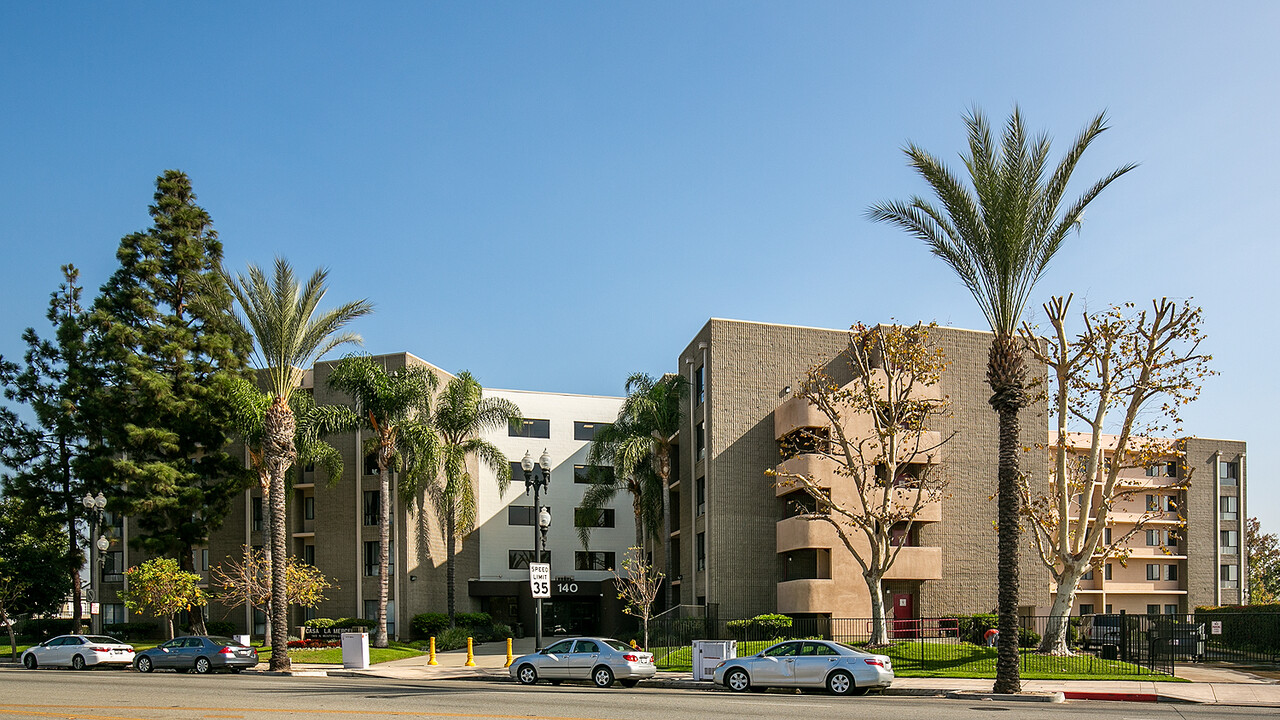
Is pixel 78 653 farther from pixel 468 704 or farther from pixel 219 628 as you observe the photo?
pixel 468 704

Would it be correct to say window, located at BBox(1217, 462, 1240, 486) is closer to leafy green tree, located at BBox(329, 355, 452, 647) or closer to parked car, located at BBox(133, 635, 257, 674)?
leafy green tree, located at BBox(329, 355, 452, 647)

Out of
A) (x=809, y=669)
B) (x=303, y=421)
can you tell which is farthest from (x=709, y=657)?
(x=303, y=421)

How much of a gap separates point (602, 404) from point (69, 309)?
28.7 metres

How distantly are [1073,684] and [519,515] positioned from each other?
3733cm

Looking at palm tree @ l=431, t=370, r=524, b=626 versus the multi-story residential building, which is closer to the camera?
palm tree @ l=431, t=370, r=524, b=626

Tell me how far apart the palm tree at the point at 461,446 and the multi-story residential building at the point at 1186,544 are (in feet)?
116

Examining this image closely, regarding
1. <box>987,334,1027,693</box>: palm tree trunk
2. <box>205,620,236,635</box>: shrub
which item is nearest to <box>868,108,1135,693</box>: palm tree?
<box>987,334,1027,693</box>: palm tree trunk

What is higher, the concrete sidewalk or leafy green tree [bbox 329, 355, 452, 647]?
leafy green tree [bbox 329, 355, 452, 647]

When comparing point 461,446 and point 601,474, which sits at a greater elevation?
point 461,446

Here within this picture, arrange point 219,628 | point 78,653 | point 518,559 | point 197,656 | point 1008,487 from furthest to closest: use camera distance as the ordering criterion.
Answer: point 518,559, point 219,628, point 78,653, point 197,656, point 1008,487

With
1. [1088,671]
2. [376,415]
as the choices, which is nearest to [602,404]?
[376,415]

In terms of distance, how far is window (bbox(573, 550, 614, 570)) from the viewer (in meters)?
59.8

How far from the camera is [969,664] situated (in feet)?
101

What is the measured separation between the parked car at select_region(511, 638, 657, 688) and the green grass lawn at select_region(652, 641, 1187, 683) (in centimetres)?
481
